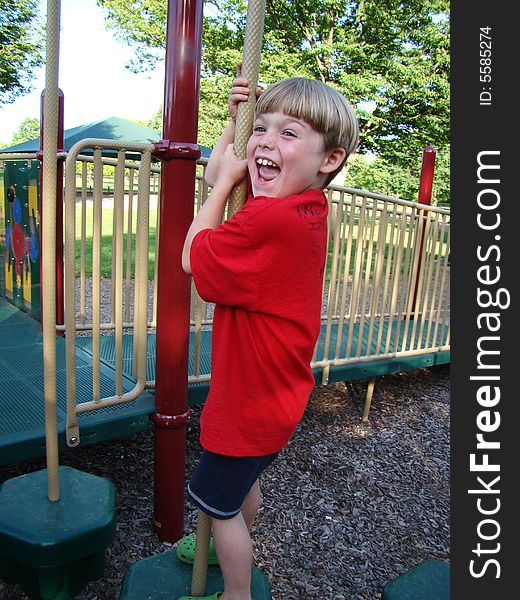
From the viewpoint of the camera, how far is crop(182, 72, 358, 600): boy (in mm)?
1402

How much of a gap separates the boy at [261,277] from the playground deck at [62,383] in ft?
3.19

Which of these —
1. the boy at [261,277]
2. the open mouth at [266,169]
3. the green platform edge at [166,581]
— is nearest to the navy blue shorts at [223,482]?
the boy at [261,277]

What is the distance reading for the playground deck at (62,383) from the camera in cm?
234

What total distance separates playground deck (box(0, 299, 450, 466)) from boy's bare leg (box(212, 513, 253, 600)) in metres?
1.00

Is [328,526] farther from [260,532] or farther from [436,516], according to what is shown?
[436,516]

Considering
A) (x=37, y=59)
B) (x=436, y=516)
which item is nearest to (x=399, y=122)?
(x=37, y=59)

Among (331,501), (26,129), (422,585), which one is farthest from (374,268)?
(26,129)

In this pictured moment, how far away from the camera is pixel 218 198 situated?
1.50 m

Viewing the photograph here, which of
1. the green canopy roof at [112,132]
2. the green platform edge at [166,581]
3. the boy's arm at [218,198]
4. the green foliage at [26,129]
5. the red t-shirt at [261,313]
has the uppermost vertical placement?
the green foliage at [26,129]

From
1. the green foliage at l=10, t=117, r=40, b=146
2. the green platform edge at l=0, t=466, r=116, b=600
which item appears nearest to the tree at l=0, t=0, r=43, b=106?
the green platform edge at l=0, t=466, r=116, b=600

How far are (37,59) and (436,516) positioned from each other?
1812cm

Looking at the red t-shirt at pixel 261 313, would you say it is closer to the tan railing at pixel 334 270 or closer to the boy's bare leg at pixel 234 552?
the boy's bare leg at pixel 234 552

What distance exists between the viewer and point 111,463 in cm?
326

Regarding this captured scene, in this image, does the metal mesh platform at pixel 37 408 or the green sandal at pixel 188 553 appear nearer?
the green sandal at pixel 188 553
